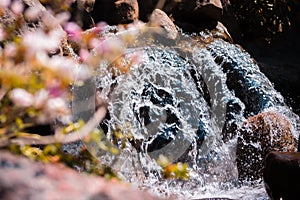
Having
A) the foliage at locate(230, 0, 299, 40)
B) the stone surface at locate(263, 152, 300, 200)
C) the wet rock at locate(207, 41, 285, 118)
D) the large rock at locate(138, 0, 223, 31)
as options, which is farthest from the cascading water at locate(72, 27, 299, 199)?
the foliage at locate(230, 0, 299, 40)

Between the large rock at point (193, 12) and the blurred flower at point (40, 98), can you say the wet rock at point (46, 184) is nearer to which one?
the blurred flower at point (40, 98)

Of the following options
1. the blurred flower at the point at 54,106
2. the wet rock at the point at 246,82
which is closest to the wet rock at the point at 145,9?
the wet rock at the point at 246,82

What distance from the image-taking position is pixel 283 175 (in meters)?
3.41

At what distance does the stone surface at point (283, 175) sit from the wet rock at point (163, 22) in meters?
3.09

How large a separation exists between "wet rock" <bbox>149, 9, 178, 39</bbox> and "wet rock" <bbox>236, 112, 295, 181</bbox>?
6.10 ft

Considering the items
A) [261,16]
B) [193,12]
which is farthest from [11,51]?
[261,16]

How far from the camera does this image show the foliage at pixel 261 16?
891 cm

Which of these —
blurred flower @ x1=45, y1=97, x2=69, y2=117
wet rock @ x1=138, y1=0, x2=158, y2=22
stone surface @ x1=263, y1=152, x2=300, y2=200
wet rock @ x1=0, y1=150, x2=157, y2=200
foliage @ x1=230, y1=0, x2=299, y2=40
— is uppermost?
wet rock @ x1=0, y1=150, x2=157, y2=200

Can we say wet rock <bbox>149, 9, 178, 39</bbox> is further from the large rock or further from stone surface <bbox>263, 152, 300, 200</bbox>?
stone surface <bbox>263, 152, 300, 200</bbox>

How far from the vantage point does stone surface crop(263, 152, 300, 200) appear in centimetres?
336

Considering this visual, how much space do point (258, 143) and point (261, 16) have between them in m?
4.52

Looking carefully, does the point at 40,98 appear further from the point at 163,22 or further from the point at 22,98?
the point at 163,22

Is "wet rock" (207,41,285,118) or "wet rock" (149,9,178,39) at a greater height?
"wet rock" (149,9,178,39)

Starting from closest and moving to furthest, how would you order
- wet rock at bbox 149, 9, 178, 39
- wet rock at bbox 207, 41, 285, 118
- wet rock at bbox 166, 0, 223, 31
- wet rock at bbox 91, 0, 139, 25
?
wet rock at bbox 91, 0, 139, 25 → wet rock at bbox 149, 9, 178, 39 → wet rock at bbox 207, 41, 285, 118 → wet rock at bbox 166, 0, 223, 31
